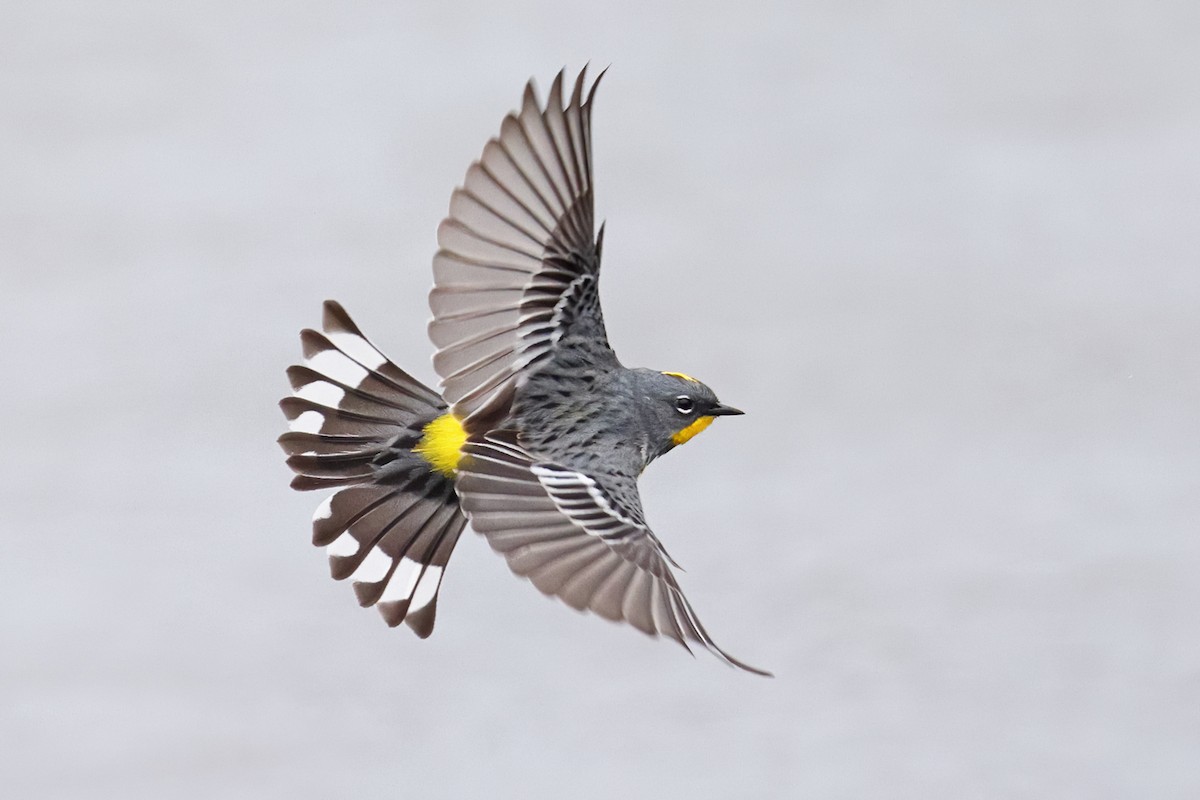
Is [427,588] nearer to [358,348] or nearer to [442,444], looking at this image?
[442,444]

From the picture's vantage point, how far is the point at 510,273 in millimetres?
5332

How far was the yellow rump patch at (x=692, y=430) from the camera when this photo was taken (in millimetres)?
5551

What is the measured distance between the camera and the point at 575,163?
5199mm

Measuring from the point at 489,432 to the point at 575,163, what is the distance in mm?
904

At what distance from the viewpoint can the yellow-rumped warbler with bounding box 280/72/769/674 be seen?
16.8 ft

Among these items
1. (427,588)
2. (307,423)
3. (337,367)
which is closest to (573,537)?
(427,588)

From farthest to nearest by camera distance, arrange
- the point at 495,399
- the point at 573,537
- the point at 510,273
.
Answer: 1. the point at 510,273
2. the point at 495,399
3. the point at 573,537

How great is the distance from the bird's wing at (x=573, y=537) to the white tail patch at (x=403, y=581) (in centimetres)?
58

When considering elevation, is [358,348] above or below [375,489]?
above

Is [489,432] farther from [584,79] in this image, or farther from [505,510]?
[584,79]

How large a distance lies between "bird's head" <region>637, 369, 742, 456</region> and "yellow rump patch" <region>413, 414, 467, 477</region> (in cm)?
63

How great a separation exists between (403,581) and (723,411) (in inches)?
48.8

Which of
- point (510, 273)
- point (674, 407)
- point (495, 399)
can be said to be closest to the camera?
point (495, 399)

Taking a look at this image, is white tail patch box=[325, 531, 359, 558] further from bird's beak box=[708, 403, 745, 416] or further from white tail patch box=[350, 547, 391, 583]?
bird's beak box=[708, 403, 745, 416]
